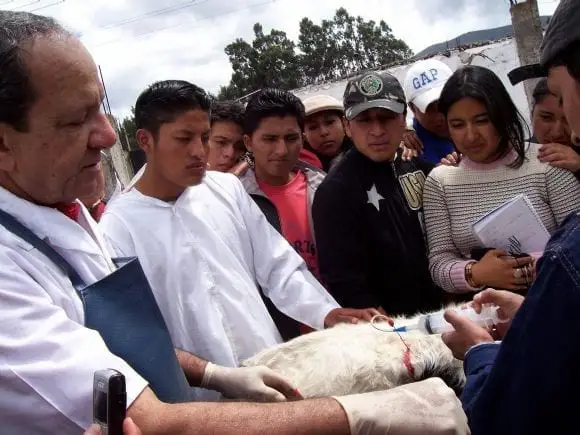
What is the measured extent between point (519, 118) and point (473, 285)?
0.89 metres

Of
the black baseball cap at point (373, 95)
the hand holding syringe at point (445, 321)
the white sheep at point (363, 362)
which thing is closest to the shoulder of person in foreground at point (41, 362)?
the white sheep at point (363, 362)

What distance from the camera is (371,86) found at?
2.86 metres

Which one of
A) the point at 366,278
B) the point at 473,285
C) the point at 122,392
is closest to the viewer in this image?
the point at 122,392

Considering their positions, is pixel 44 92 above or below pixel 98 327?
above

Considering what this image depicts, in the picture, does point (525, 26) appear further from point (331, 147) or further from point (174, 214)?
point (174, 214)

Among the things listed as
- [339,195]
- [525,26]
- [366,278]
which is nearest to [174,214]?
[339,195]

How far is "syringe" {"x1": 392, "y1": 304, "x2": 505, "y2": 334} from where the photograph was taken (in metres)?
1.81

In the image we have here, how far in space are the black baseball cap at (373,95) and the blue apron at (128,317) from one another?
1.73 meters

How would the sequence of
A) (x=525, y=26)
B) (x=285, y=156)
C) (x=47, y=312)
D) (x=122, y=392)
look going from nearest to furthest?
1. (x=122, y=392)
2. (x=47, y=312)
3. (x=285, y=156)
4. (x=525, y=26)

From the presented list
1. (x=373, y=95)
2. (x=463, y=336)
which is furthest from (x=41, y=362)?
(x=373, y=95)

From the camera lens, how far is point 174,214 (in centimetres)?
243

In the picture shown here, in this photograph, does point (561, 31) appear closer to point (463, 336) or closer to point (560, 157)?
point (463, 336)

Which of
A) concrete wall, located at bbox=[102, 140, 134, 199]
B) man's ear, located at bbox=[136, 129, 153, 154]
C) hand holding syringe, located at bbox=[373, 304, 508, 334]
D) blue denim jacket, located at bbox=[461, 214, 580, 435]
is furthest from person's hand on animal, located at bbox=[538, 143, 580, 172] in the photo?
concrete wall, located at bbox=[102, 140, 134, 199]

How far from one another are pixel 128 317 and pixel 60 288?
0.60 feet
